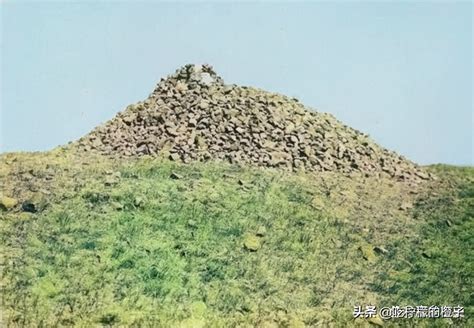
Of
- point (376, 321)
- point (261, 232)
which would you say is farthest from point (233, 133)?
point (376, 321)

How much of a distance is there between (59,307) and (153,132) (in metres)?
6.32

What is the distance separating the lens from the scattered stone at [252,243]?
9.69m

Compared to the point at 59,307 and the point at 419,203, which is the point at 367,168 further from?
the point at 59,307

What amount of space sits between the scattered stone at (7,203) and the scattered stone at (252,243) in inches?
145

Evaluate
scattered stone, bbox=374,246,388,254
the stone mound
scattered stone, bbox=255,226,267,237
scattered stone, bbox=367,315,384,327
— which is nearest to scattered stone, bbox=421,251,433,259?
scattered stone, bbox=374,246,388,254

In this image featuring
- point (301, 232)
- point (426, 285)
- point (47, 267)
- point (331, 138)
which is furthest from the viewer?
point (331, 138)

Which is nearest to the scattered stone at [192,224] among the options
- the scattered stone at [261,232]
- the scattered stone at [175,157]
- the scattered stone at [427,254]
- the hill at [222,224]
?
the hill at [222,224]

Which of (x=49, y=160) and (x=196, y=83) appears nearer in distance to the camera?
(x=49, y=160)

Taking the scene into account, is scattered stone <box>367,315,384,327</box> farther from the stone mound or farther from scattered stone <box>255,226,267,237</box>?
the stone mound

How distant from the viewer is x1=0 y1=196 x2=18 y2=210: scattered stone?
1048 cm

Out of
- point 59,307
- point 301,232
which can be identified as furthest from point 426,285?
point 59,307

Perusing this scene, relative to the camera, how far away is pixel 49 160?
1327cm

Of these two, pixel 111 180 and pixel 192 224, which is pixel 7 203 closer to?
pixel 111 180

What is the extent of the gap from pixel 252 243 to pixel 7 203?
12.7ft
